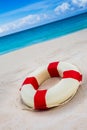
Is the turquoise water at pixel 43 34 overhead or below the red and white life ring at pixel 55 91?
below

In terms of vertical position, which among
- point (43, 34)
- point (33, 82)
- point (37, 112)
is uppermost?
point (33, 82)

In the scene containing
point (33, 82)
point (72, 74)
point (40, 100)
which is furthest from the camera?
point (33, 82)

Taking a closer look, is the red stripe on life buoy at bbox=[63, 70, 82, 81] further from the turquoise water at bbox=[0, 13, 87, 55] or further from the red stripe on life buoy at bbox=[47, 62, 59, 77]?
the turquoise water at bbox=[0, 13, 87, 55]

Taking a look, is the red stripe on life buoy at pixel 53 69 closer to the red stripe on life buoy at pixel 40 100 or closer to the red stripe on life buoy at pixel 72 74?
the red stripe on life buoy at pixel 72 74

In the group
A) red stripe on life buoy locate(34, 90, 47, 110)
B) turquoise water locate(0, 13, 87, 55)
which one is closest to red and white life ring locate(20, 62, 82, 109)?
red stripe on life buoy locate(34, 90, 47, 110)

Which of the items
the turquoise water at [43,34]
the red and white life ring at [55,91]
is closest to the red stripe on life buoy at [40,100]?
the red and white life ring at [55,91]

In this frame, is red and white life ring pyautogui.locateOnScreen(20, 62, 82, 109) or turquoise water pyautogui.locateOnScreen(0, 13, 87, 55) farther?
turquoise water pyautogui.locateOnScreen(0, 13, 87, 55)

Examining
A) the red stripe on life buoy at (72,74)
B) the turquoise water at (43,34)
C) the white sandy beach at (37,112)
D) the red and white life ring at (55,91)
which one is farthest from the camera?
the turquoise water at (43,34)

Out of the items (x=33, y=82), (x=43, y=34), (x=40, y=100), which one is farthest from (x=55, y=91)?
(x=43, y=34)

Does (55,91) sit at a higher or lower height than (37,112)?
higher

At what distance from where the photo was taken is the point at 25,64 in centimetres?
265

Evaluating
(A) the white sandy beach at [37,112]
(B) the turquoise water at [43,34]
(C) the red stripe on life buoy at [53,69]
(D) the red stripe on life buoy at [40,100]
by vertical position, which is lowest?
(B) the turquoise water at [43,34]

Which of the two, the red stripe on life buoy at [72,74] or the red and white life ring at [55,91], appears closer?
the red and white life ring at [55,91]

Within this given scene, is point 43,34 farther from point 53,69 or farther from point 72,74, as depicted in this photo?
point 72,74
